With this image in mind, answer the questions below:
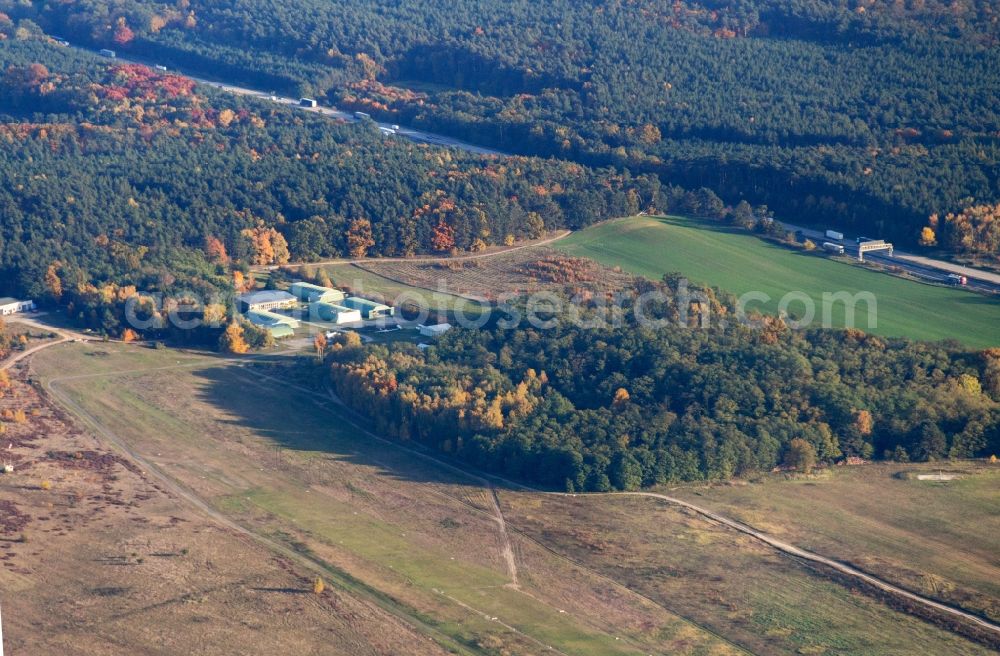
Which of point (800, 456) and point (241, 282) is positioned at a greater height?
point (241, 282)

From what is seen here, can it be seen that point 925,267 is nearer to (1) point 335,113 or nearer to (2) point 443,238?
(2) point 443,238

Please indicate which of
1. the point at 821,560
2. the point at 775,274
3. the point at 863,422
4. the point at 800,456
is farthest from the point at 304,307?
the point at 821,560

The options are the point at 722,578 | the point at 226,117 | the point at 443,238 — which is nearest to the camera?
the point at 722,578

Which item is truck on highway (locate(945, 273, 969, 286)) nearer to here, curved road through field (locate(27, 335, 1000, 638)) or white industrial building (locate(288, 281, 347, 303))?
white industrial building (locate(288, 281, 347, 303))

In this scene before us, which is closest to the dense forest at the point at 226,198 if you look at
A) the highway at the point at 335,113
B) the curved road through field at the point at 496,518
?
the highway at the point at 335,113

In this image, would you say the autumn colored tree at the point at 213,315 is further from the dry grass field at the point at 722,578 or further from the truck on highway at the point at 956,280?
the truck on highway at the point at 956,280
